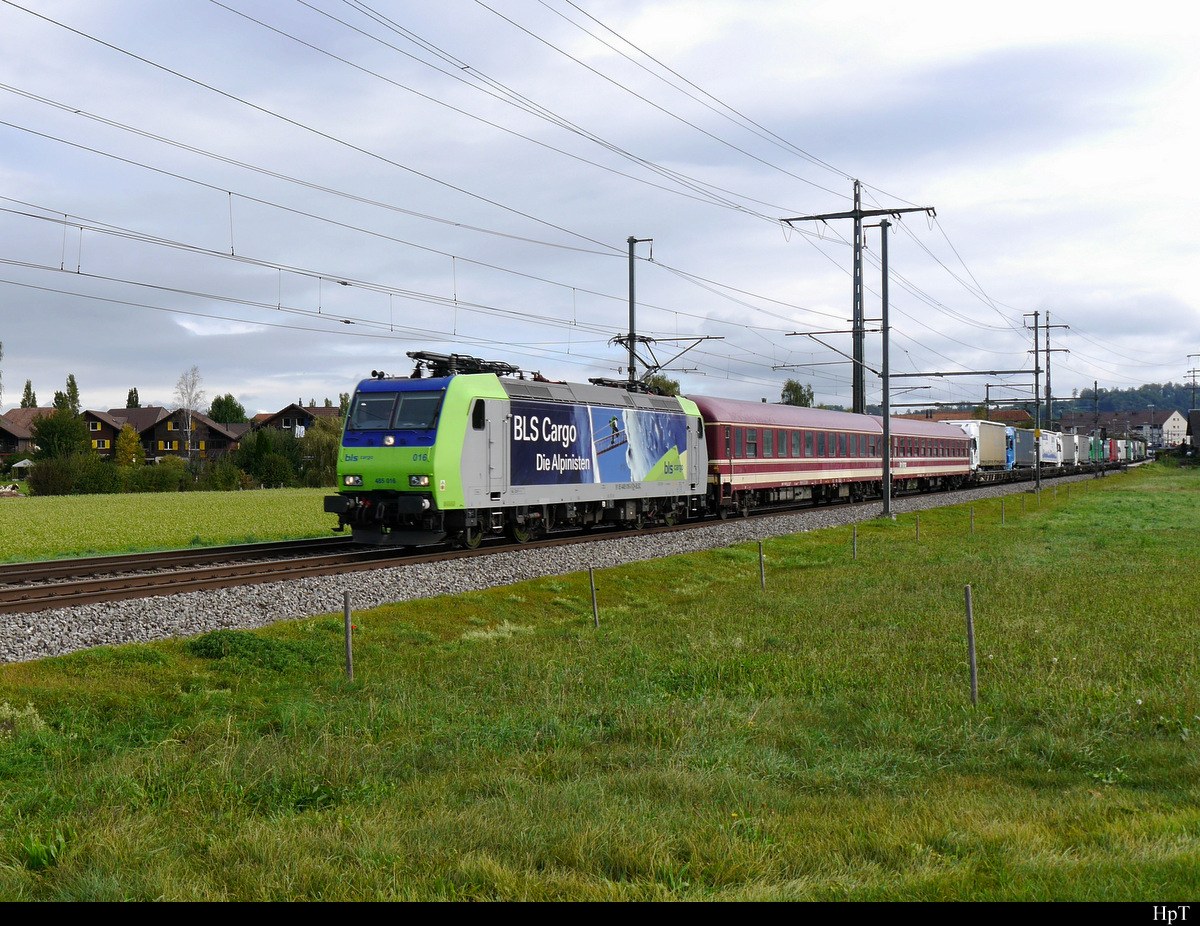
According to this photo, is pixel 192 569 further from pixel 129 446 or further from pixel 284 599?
pixel 129 446

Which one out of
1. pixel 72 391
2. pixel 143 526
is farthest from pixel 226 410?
pixel 143 526

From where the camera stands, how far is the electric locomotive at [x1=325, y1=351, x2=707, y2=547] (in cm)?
1947

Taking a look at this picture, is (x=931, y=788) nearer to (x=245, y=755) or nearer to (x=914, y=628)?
(x=245, y=755)

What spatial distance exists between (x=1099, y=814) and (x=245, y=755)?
5787mm

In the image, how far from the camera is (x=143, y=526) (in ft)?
111

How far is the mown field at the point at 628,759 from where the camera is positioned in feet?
16.2

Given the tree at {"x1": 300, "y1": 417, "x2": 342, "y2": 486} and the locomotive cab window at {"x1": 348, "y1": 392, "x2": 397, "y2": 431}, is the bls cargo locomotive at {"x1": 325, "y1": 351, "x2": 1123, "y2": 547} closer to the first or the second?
the locomotive cab window at {"x1": 348, "y1": 392, "x2": 397, "y2": 431}

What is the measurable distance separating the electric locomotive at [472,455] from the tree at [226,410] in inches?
5514

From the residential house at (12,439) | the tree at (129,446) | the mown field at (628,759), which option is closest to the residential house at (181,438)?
the tree at (129,446)

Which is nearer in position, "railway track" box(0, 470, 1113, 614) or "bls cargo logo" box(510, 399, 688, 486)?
"railway track" box(0, 470, 1113, 614)

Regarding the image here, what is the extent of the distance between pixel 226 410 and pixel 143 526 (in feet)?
421

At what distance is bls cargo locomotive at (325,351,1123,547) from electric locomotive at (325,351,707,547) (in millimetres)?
30

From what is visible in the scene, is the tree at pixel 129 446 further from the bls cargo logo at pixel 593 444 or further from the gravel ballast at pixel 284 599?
the gravel ballast at pixel 284 599

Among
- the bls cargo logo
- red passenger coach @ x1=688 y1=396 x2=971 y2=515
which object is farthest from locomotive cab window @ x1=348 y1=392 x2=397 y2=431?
red passenger coach @ x1=688 y1=396 x2=971 y2=515
